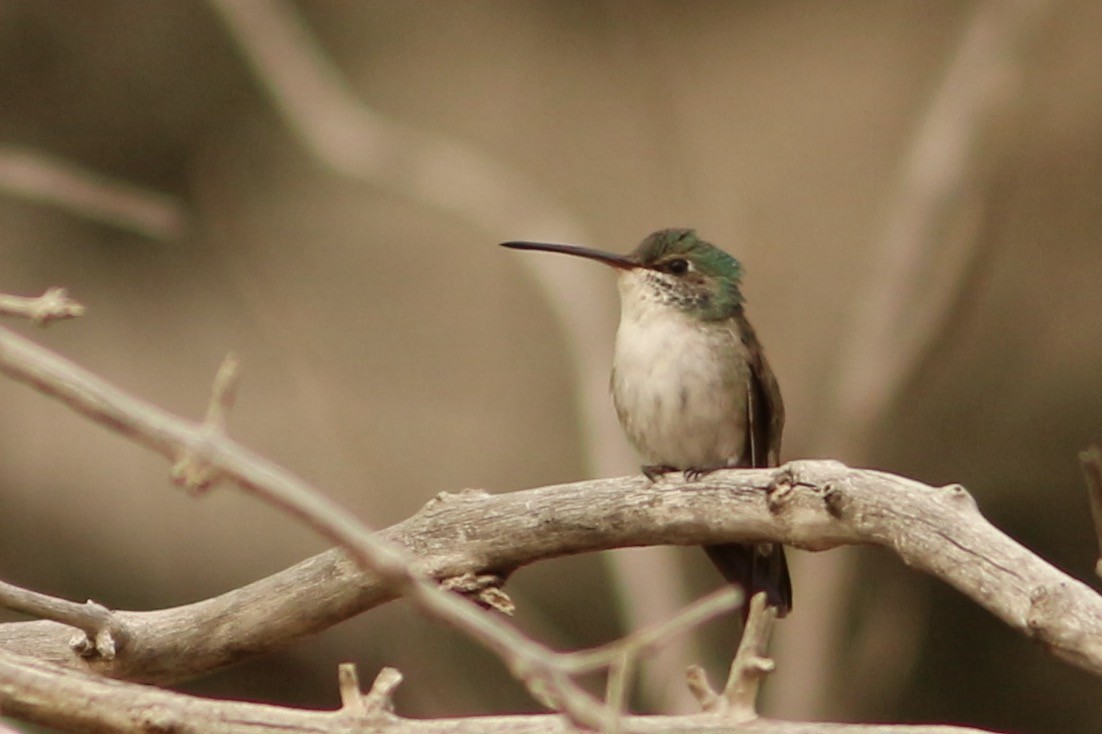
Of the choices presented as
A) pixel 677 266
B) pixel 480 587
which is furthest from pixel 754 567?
pixel 480 587

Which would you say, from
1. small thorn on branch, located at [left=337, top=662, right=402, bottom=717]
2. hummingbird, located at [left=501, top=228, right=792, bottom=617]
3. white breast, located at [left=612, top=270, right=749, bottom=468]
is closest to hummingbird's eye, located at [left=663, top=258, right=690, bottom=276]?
hummingbird, located at [left=501, top=228, right=792, bottom=617]

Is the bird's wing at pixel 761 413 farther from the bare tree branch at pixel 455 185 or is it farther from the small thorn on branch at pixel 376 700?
the bare tree branch at pixel 455 185

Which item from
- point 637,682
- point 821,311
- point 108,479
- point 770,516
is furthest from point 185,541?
point 770,516

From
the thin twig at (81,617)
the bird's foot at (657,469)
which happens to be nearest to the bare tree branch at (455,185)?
the bird's foot at (657,469)

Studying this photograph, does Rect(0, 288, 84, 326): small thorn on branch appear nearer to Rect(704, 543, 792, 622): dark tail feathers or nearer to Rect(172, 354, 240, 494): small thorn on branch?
Rect(172, 354, 240, 494): small thorn on branch

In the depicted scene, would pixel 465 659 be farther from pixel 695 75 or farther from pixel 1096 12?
pixel 1096 12

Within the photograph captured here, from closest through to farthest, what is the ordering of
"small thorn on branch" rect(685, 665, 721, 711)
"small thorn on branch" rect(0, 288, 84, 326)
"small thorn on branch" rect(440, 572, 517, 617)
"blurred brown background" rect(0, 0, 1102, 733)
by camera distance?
"small thorn on branch" rect(0, 288, 84, 326) < "small thorn on branch" rect(685, 665, 721, 711) < "small thorn on branch" rect(440, 572, 517, 617) < "blurred brown background" rect(0, 0, 1102, 733)
